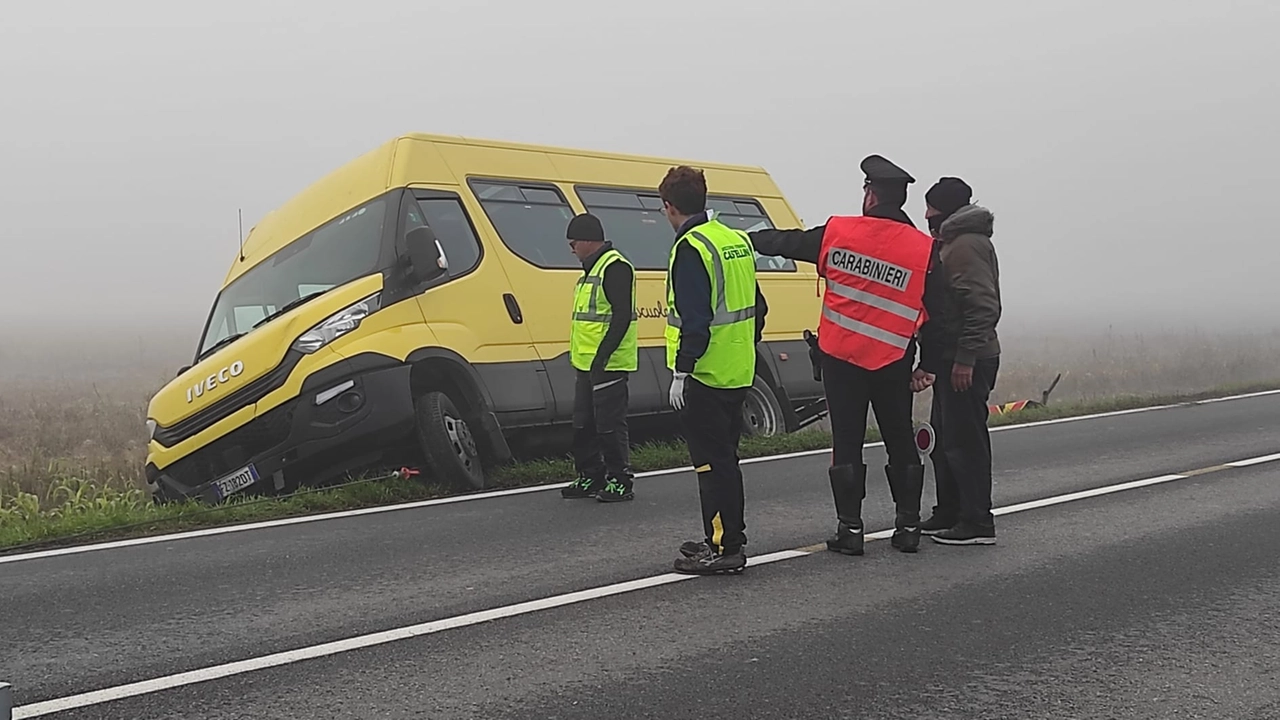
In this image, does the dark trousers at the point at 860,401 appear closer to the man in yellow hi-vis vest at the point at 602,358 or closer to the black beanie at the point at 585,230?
the man in yellow hi-vis vest at the point at 602,358

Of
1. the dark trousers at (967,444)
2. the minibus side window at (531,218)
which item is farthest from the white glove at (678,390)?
the minibus side window at (531,218)

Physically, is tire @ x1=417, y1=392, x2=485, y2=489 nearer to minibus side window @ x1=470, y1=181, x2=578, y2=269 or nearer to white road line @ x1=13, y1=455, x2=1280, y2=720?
minibus side window @ x1=470, y1=181, x2=578, y2=269

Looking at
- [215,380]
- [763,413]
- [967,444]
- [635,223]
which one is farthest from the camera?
[763,413]

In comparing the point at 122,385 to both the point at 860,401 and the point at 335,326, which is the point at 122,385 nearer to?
the point at 335,326

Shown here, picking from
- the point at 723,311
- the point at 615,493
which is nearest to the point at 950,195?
the point at 723,311

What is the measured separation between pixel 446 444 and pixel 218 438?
1.62 m

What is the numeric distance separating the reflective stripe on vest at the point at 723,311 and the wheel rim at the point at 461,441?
3.16m

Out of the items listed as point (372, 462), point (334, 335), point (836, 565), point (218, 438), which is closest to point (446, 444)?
point (372, 462)

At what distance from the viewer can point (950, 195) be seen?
263 inches

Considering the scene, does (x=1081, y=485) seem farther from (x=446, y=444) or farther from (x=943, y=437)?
(x=446, y=444)

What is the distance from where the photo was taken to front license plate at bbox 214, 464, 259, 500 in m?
8.09

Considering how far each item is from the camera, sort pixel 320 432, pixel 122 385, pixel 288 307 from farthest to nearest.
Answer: pixel 122 385
pixel 288 307
pixel 320 432

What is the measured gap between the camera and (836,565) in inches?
229

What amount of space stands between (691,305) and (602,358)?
233cm
